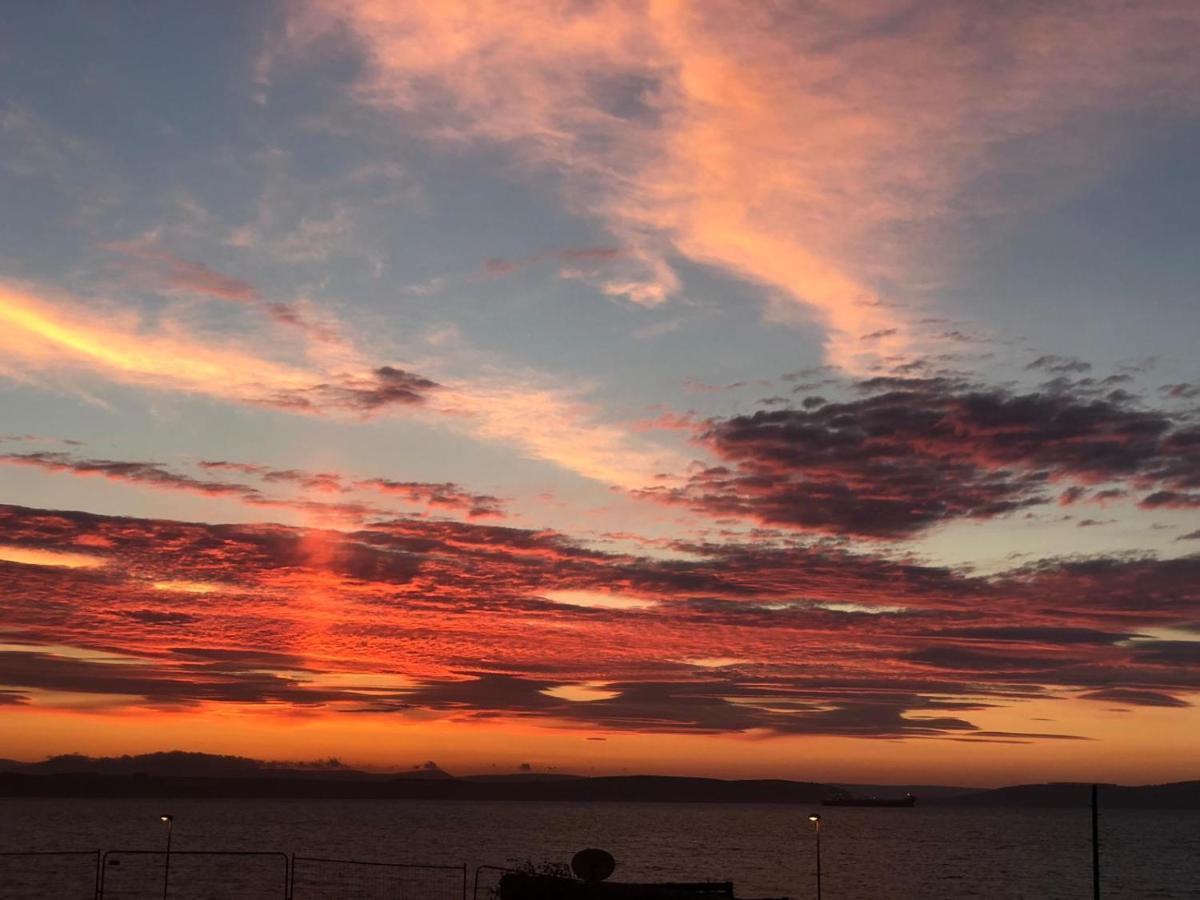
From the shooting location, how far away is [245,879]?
139 m

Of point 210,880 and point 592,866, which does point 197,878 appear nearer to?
point 210,880

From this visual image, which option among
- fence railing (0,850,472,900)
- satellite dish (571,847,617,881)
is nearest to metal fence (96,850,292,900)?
fence railing (0,850,472,900)

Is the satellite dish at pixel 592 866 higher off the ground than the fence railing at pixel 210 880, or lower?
higher

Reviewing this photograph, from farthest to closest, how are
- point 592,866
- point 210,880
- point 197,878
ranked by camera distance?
point 197,878
point 210,880
point 592,866

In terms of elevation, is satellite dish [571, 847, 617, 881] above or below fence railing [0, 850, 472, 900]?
above

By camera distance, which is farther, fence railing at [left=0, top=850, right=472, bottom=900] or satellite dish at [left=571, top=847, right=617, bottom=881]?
fence railing at [left=0, top=850, right=472, bottom=900]

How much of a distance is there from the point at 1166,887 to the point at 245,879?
12263 centimetres

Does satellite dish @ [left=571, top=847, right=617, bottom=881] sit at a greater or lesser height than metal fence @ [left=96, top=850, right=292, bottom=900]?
greater

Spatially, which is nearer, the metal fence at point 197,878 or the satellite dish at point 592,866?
the satellite dish at point 592,866

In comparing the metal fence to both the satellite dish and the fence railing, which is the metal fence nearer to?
the fence railing

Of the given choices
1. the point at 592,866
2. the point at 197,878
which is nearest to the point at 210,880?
the point at 197,878

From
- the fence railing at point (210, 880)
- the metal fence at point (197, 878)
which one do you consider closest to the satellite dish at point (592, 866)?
the fence railing at point (210, 880)

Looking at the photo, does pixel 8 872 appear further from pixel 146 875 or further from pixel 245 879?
pixel 245 879

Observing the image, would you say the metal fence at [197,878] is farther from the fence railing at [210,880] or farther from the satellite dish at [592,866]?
the satellite dish at [592,866]
